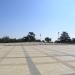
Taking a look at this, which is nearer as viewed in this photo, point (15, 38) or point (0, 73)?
point (0, 73)

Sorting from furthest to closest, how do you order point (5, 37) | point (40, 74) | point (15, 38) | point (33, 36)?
point (33, 36), point (5, 37), point (15, 38), point (40, 74)

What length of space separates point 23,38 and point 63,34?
27.2 metres

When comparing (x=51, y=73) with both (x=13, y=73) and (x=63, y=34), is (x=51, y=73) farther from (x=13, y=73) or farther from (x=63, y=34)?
(x=63, y=34)

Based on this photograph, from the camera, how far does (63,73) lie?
8.27 metres

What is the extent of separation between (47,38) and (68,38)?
13.6 meters

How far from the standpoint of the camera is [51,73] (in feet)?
27.5

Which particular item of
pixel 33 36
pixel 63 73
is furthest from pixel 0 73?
pixel 33 36

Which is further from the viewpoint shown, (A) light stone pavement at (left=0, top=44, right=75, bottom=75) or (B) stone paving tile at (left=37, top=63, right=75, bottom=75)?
(A) light stone pavement at (left=0, top=44, right=75, bottom=75)

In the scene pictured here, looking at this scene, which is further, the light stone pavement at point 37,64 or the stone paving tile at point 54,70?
the light stone pavement at point 37,64

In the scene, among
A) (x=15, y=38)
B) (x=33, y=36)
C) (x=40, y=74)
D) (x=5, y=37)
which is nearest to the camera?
(x=40, y=74)

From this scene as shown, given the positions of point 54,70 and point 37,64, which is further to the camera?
point 37,64

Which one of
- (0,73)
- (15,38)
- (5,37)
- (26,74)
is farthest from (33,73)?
(5,37)

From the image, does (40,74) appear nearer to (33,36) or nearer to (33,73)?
(33,73)

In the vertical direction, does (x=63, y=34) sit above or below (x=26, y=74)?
above
